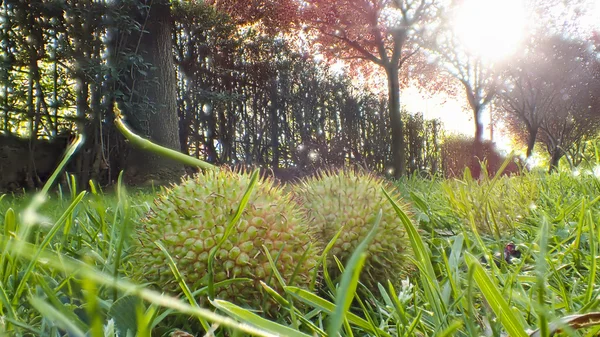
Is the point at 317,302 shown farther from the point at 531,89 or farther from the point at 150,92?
the point at 531,89

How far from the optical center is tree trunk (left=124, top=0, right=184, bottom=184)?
702 cm

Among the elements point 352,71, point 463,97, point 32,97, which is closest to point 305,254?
point 32,97

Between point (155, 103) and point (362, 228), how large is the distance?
6.59 metres

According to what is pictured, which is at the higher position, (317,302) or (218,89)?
(218,89)

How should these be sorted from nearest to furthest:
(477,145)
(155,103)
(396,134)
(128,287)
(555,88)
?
1. (128,287)
2. (155,103)
3. (396,134)
4. (477,145)
5. (555,88)

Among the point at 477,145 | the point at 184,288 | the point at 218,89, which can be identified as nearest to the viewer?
the point at 184,288

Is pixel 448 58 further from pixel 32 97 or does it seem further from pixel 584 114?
pixel 32 97

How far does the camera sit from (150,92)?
725cm

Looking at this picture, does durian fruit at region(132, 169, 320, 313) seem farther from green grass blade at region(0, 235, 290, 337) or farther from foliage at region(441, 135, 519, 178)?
foliage at region(441, 135, 519, 178)

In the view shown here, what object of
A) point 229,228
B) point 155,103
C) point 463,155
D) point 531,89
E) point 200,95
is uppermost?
point 531,89

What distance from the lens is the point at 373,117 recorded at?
38.7 ft

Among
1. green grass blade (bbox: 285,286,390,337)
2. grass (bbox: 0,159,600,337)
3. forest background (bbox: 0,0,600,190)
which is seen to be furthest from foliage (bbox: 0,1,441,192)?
green grass blade (bbox: 285,286,390,337)

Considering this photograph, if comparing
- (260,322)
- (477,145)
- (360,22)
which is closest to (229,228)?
(260,322)

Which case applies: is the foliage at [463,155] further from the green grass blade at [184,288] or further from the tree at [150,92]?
the green grass blade at [184,288]
